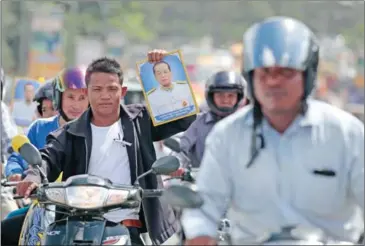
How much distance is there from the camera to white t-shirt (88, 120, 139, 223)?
7.54m

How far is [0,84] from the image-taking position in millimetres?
11070

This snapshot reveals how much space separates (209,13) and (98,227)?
271 ft

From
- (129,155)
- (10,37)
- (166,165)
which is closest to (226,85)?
(129,155)

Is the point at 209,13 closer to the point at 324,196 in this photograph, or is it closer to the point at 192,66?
the point at 192,66

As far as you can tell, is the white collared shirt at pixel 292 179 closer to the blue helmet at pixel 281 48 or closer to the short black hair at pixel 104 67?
the blue helmet at pixel 281 48

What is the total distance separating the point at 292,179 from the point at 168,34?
8510 centimetres

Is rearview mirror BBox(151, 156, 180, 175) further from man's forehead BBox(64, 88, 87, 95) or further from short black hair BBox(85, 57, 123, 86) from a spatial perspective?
man's forehead BBox(64, 88, 87, 95)

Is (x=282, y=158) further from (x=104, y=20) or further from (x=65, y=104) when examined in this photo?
(x=104, y=20)

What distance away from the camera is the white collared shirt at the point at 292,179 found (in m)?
5.05

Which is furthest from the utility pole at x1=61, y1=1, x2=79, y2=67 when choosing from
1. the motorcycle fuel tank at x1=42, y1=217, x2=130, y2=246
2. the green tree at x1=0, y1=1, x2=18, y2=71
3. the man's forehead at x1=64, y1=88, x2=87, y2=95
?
the motorcycle fuel tank at x1=42, y1=217, x2=130, y2=246

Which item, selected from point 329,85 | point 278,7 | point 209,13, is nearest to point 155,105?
point 278,7

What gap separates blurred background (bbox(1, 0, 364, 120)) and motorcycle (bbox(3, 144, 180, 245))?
11.6 m

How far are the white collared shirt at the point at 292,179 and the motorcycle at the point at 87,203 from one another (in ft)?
4.37

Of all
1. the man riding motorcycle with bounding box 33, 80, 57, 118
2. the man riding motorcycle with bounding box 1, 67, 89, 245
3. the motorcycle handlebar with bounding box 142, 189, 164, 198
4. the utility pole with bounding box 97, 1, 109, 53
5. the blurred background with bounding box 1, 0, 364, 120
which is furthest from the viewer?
the utility pole with bounding box 97, 1, 109, 53
